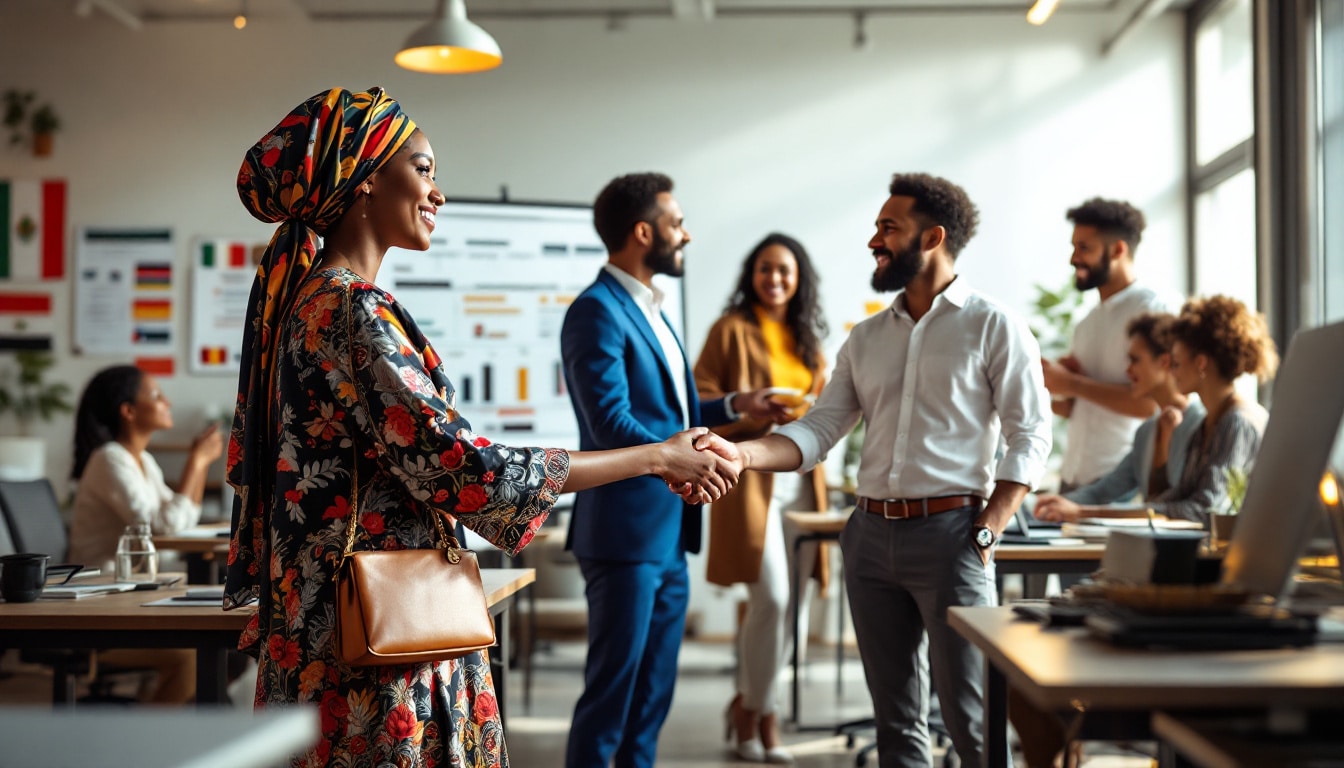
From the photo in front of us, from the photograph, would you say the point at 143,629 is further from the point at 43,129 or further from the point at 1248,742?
the point at 43,129

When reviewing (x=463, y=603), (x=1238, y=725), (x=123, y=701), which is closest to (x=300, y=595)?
(x=463, y=603)

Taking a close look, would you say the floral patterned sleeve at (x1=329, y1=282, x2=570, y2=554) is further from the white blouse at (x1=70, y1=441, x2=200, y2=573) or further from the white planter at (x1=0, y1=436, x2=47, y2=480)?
the white planter at (x1=0, y1=436, x2=47, y2=480)

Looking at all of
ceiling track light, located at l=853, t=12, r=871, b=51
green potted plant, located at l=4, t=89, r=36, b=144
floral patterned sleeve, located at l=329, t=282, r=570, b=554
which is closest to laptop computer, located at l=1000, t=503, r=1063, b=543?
floral patterned sleeve, located at l=329, t=282, r=570, b=554

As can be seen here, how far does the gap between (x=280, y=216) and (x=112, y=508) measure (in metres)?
2.45

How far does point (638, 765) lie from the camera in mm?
3035

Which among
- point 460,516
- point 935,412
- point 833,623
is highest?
point 935,412

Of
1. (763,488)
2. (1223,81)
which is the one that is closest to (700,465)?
(763,488)

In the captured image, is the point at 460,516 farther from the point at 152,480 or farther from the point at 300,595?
the point at 152,480

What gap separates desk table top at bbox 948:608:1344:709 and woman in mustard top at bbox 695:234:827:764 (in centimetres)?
236

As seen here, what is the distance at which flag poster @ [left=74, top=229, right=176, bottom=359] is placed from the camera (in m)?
6.95

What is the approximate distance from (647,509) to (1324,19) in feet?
12.8

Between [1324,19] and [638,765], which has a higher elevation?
[1324,19]

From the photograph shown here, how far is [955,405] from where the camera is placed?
259 centimetres

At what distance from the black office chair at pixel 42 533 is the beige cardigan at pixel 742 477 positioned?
1881 mm
